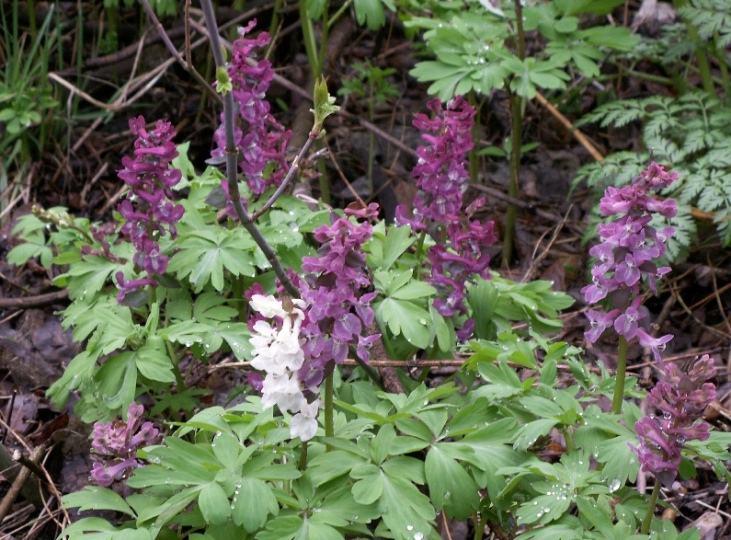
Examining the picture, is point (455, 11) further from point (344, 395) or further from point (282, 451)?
point (282, 451)

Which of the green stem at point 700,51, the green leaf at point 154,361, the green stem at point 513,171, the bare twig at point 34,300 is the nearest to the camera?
the green leaf at point 154,361

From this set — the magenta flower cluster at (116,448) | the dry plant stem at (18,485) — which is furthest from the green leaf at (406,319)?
the dry plant stem at (18,485)

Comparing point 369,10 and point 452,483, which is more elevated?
point 369,10

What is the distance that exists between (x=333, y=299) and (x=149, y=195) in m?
1.02

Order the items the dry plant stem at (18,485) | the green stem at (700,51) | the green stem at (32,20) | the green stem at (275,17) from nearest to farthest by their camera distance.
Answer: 1. the dry plant stem at (18,485)
2. the green stem at (700,51)
3. the green stem at (275,17)
4. the green stem at (32,20)

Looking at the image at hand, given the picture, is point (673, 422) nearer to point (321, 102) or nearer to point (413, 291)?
point (413, 291)

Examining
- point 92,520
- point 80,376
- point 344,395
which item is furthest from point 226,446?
point 80,376

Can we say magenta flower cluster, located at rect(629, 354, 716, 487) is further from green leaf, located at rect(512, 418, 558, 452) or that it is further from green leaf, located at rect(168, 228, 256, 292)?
green leaf, located at rect(168, 228, 256, 292)

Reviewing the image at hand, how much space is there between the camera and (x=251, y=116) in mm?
2699

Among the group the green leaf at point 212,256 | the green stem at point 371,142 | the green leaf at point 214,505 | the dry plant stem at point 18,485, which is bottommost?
the dry plant stem at point 18,485

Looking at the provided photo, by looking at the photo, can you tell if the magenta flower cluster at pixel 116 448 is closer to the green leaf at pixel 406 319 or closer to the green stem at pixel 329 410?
the green stem at pixel 329 410

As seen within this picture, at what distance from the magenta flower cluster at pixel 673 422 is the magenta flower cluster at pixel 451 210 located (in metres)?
0.84

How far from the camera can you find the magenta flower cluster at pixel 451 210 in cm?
255

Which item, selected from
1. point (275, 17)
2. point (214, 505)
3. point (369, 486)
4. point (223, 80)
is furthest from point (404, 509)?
point (275, 17)
